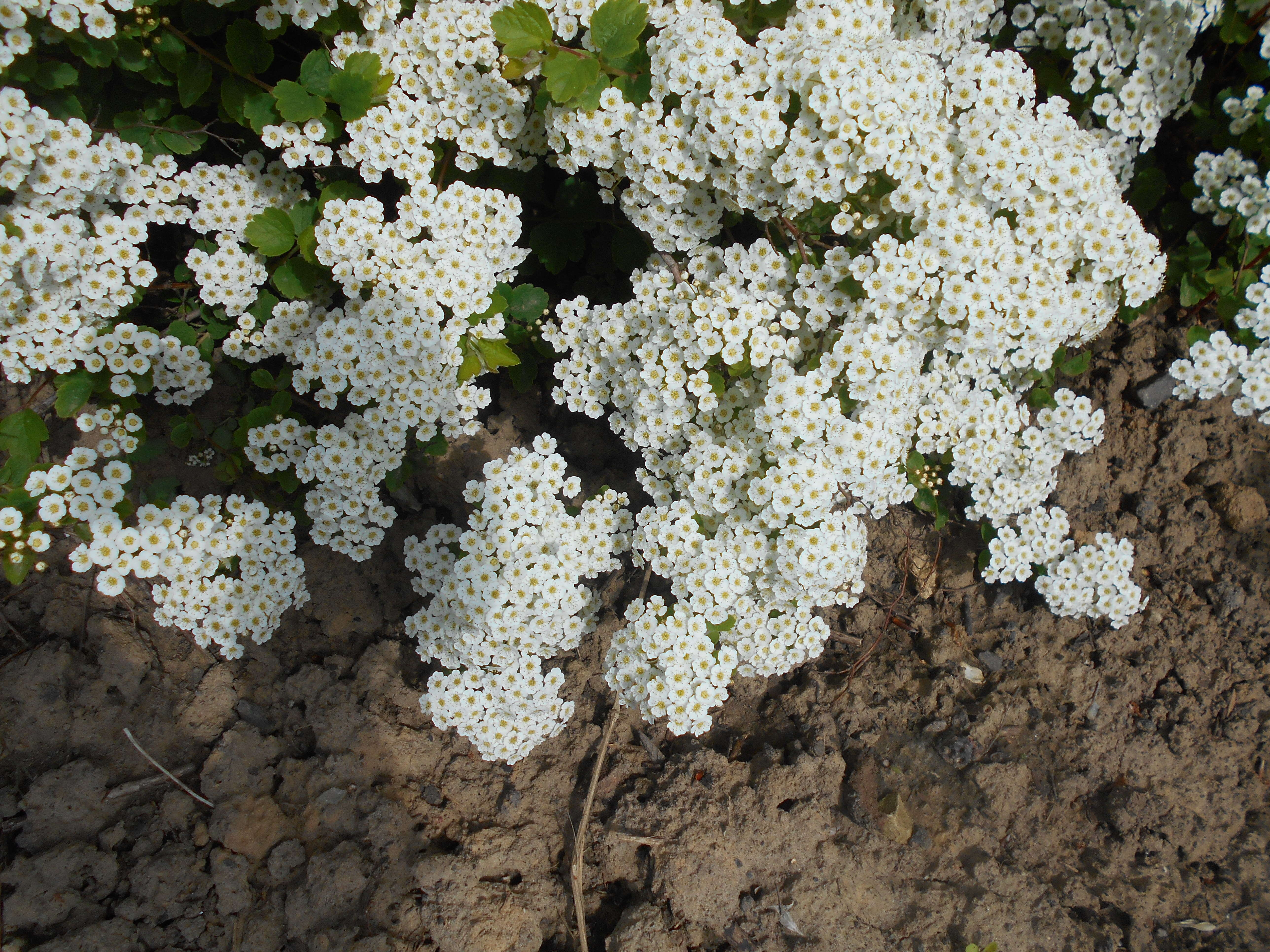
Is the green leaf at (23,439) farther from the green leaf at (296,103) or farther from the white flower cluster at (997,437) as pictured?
the white flower cluster at (997,437)

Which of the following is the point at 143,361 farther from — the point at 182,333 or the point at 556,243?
the point at 556,243

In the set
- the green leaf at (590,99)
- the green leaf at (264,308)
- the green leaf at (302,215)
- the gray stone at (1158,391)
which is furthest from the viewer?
the gray stone at (1158,391)

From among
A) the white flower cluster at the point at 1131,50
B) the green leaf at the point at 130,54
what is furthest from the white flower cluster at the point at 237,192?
the white flower cluster at the point at 1131,50

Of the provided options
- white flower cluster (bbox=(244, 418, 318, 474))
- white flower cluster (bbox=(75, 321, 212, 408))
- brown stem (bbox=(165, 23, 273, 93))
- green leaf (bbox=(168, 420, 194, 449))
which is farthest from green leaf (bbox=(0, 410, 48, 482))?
brown stem (bbox=(165, 23, 273, 93))

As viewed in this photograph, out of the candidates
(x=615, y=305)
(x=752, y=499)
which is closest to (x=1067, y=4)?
(x=615, y=305)

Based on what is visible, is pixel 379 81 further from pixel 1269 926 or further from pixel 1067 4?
pixel 1269 926

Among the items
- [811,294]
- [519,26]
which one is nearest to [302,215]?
→ [519,26]

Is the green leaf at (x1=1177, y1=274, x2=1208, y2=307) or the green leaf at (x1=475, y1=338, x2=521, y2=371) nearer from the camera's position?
the green leaf at (x1=475, y1=338, x2=521, y2=371)

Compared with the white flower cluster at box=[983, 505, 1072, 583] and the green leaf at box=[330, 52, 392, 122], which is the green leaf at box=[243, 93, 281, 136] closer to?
the green leaf at box=[330, 52, 392, 122]
